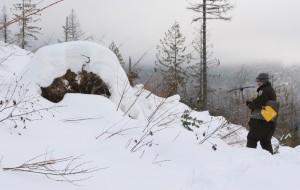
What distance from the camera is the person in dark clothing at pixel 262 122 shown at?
20.5 feet

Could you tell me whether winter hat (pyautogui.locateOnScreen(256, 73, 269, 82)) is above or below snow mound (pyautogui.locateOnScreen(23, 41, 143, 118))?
below

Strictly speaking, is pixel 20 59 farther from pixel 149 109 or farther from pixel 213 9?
pixel 149 109

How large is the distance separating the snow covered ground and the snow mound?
2cm

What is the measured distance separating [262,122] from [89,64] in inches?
126

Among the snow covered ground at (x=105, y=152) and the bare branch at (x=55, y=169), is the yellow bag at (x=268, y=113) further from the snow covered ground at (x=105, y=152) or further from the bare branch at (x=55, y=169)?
the bare branch at (x=55, y=169)

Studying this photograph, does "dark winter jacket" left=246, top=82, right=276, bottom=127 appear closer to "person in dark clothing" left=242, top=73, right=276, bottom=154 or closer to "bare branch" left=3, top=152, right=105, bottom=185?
"person in dark clothing" left=242, top=73, right=276, bottom=154

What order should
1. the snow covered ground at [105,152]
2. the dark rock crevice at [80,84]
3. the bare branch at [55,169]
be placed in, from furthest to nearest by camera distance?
the dark rock crevice at [80,84]
the snow covered ground at [105,152]
the bare branch at [55,169]

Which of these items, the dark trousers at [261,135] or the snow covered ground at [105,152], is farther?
the dark trousers at [261,135]

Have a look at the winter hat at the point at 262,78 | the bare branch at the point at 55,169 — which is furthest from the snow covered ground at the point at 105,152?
the winter hat at the point at 262,78

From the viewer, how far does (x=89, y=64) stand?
18.7 feet

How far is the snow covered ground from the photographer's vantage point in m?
2.71

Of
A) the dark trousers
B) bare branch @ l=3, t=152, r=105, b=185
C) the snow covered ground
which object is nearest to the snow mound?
the snow covered ground

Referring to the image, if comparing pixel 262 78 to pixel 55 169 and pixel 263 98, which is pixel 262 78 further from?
pixel 55 169

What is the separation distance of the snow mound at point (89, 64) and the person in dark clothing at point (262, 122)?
2.09m
